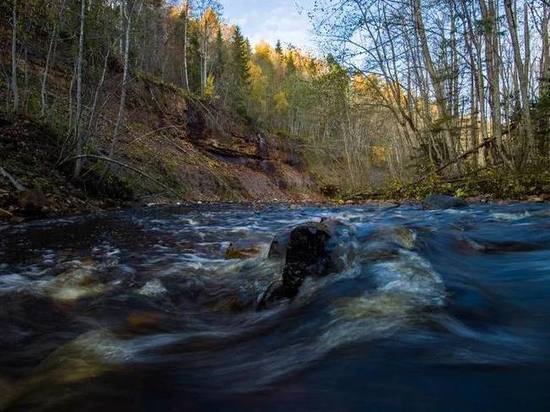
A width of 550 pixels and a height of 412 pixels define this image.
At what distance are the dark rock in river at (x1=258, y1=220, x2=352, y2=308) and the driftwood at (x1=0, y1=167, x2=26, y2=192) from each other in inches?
266

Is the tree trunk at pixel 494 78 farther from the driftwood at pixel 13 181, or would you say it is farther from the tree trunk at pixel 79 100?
the driftwood at pixel 13 181

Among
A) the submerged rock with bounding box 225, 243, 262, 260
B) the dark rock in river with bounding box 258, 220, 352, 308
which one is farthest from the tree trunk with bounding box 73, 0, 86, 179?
the dark rock in river with bounding box 258, 220, 352, 308

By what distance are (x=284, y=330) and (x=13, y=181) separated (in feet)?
24.7

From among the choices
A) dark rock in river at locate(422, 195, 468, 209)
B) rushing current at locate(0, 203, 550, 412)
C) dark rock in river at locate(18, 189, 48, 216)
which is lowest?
rushing current at locate(0, 203, 550, 412)

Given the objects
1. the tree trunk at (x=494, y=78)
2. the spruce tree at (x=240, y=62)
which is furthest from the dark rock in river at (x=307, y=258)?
the spruce tree at (x=240, y=62)

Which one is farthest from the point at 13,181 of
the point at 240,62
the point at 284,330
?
the point at 240,62

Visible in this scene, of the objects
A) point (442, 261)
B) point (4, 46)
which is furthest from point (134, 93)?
point (442, 261)

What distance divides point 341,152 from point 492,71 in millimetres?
34540

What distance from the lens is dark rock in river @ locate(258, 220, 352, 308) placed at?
3.56 metres

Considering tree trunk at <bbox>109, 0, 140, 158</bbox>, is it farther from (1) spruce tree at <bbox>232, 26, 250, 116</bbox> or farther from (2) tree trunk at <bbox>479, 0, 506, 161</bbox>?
(1) spruce tree at <bbox>232, 26, 250, 116</bbox>

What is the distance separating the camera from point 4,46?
44.9 feet

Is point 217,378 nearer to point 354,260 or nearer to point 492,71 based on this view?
point 354,260

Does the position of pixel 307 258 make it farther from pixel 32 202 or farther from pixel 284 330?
pixel 32 202

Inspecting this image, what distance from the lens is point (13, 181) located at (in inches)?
342
